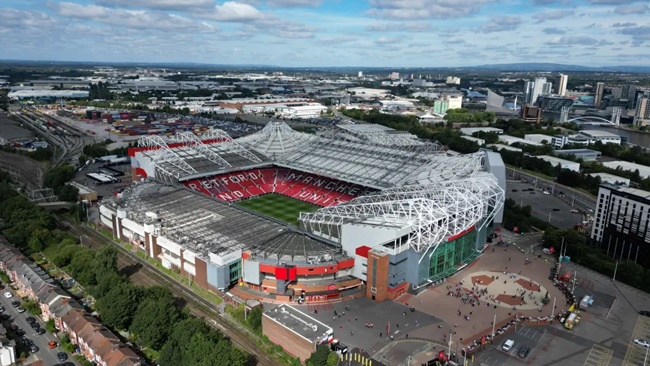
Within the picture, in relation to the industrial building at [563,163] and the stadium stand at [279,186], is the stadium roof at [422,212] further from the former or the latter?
the industrial building at [563,163]

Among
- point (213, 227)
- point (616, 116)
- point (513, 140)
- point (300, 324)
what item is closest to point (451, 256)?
point (300, 324)

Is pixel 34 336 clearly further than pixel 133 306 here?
No

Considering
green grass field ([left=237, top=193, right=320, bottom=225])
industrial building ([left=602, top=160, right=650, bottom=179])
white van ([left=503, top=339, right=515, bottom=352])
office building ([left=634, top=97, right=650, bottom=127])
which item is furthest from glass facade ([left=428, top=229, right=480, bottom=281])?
office building ([left=634, top=97, right=650, bottom=127])

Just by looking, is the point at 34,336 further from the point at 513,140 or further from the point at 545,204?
the point at 513,140

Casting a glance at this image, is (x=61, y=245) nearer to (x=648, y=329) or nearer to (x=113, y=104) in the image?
(x=648, y=329)

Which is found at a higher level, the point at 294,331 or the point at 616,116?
the point at 616,116

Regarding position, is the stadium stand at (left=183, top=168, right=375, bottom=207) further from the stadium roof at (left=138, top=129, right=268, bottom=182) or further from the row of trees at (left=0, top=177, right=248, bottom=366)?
the row of trees at (left=0, top=177, right=248, bottom=366)
